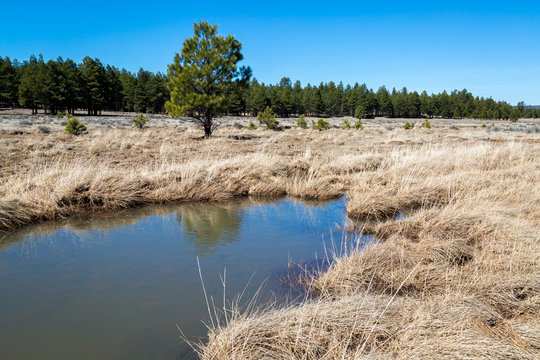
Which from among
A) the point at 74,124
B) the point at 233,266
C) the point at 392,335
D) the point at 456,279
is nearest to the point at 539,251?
the point at 456,279

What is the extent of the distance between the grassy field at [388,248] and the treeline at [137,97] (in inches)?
457

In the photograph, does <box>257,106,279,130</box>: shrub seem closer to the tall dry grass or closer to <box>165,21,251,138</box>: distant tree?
<box>165,21,251,138</box>: distant tree

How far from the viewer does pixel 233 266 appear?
4.29 m

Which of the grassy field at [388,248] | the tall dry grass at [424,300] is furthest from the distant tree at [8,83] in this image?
the tall dry grass at [424,300]

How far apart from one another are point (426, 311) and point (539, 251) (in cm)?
207

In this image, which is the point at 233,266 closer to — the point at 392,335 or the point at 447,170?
the point at 392,335

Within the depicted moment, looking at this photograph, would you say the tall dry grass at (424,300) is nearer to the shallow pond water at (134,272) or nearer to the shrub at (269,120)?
the shallow pond water at (134,272)

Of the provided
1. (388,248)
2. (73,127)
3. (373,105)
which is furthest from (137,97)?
(388,248)

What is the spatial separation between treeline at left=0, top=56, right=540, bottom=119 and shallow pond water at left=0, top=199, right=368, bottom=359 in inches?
552

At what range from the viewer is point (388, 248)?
14.1 ft

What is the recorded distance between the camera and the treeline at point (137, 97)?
50.8m

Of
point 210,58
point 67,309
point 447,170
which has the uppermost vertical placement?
point 210,58

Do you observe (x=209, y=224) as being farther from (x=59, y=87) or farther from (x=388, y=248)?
(x=59, y=87)

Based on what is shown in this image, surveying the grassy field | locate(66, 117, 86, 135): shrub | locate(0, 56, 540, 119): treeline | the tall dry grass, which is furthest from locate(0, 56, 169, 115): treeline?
the tall dry grass
